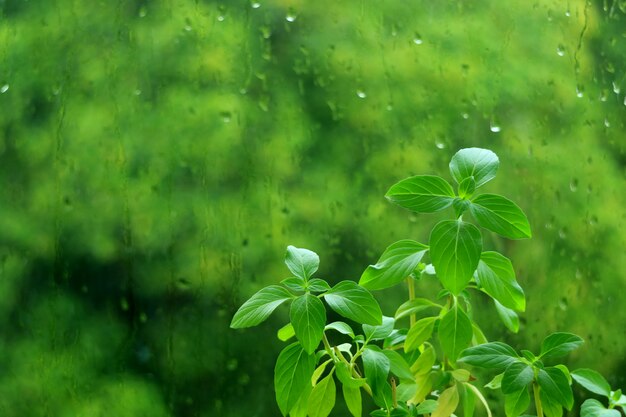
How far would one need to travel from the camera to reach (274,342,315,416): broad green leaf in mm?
596

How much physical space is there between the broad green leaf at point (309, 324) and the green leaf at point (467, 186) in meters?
0.12

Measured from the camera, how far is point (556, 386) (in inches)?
23.2

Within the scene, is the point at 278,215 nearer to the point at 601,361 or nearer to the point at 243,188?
the point at 243,188

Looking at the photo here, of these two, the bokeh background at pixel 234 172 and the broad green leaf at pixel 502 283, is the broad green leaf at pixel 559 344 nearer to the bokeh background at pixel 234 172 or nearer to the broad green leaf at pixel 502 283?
the broad green leaf at pixel 502 283

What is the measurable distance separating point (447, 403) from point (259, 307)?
0.15 m

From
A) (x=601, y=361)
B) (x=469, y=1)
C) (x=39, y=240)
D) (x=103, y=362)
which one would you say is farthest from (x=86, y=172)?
(x=601, y=361)

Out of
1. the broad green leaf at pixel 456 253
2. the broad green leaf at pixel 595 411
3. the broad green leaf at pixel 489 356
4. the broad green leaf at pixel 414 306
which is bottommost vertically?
the broad green leaf at pixel 595 411

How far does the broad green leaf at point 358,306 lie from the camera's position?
592mm

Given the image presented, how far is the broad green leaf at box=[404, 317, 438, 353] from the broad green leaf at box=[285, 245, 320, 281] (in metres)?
0.09

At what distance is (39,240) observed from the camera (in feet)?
3.06

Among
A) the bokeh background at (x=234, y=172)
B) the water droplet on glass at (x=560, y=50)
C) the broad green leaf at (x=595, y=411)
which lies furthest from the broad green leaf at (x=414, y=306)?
the water droplet on glass at (x=560, y=50)

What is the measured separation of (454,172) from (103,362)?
1.49 ft

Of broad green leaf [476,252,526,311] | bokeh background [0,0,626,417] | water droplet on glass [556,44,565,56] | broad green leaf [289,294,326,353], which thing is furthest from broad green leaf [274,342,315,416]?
water droplet on glass [556,44,565,56]

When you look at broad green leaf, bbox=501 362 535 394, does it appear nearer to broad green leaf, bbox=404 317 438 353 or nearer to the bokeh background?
broad green leaf, bbox=404 317 438 353
